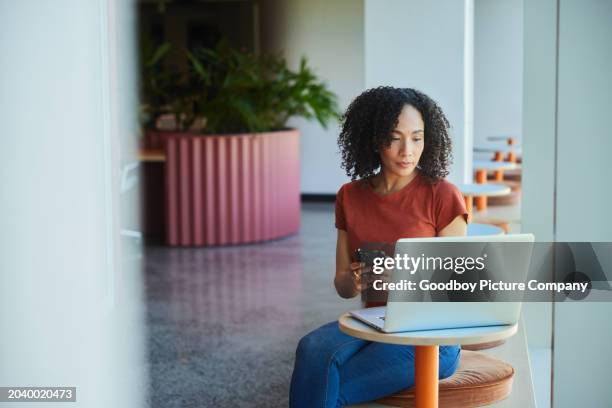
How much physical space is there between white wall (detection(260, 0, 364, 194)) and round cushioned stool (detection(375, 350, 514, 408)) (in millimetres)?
7771

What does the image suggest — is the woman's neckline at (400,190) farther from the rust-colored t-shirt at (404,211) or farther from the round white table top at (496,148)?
the round white table top at (496,148)

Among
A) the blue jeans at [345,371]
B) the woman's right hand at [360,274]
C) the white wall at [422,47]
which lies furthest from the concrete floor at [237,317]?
the white wall at [422,47]

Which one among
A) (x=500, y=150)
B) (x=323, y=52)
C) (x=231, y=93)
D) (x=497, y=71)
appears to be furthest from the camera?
(x=323, y=52)

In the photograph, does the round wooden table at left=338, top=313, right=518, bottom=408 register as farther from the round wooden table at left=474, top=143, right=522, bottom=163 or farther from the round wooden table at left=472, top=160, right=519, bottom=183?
the round wooden table at left=474, top=143, right=522, bottom=163

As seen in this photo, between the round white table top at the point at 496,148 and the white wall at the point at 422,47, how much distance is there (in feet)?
6.84

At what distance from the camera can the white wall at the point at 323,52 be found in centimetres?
1055

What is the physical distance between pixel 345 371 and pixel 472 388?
42 cm

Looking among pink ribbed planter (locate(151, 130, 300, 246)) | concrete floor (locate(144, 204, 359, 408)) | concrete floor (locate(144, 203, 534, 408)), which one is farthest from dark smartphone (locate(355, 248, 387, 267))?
pink ribbed planter (locate(151, 130, 300, 246))

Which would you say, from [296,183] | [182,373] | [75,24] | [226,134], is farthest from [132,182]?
[75,24]

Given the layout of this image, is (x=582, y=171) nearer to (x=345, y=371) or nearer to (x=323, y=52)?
(x=345, y=371)

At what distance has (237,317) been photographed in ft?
18.4

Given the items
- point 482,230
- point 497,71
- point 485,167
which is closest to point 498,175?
point 497,71

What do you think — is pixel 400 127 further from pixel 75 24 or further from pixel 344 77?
pixel 344 77

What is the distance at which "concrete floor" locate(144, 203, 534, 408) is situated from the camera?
163 inches
